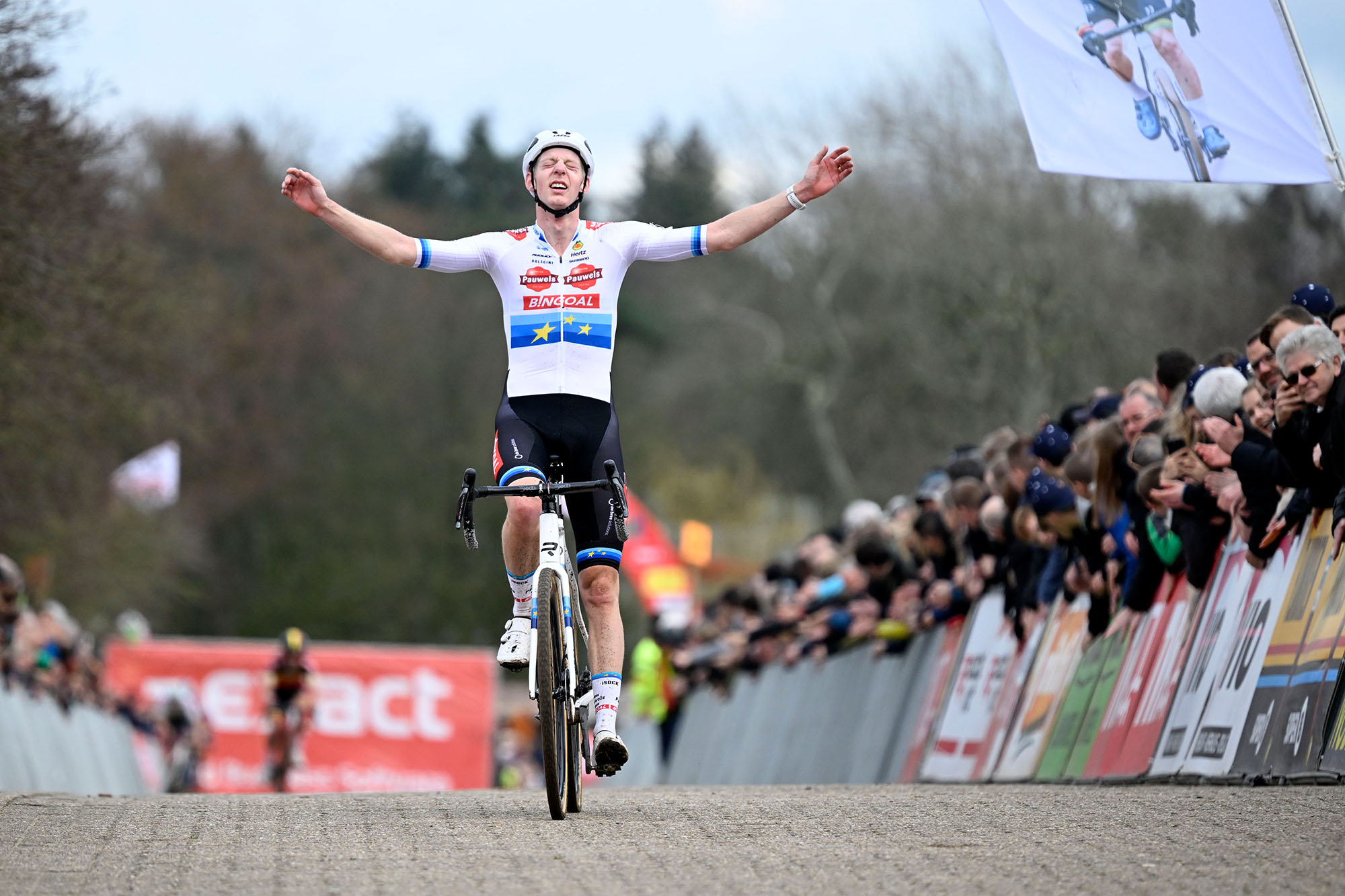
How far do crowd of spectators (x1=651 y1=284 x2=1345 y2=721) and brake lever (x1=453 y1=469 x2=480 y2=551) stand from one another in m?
3.38

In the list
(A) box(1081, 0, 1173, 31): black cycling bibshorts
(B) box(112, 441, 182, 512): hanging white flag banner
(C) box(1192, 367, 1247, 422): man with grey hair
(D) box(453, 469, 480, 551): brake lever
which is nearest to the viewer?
(D) box(453, 469, 480, 551): brake lever

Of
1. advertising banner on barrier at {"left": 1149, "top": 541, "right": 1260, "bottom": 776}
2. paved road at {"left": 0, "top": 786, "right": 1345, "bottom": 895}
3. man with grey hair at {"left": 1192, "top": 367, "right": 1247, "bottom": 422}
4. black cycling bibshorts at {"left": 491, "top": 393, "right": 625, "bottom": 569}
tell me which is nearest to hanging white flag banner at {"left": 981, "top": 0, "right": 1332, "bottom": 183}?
man with grey hair at {"left": 1192, "top": 367, "right": 1247, "bottom": 422}

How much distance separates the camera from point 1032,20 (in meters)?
10.4

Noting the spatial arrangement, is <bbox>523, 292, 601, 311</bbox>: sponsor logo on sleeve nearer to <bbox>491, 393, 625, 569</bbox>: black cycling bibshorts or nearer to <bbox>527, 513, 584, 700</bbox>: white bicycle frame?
<bbox>491, 393, 625, 569</bbox>: black cycling bibshorts

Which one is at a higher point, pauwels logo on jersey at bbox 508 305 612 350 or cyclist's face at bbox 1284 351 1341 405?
pauwels logo on jersey at bbox 508 305 612 350

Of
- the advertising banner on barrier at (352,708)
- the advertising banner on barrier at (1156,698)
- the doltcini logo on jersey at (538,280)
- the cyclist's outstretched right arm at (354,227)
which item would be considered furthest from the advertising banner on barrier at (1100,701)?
the advertising banner on barrier at (352,708)

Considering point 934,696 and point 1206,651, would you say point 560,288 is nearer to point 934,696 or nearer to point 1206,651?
point 1206,651

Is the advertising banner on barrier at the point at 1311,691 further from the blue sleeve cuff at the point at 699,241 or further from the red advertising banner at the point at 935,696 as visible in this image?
the red advertising banner at the point at 935,696

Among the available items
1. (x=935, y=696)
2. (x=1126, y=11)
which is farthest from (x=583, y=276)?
(x=935, y=696)

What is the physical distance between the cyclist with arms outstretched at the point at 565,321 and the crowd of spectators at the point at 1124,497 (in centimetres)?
222

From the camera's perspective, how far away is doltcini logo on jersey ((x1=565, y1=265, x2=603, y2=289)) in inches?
349

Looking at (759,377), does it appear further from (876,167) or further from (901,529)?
(901,529)

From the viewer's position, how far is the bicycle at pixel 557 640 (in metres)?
8.02

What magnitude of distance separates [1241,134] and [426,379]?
57.3 m
